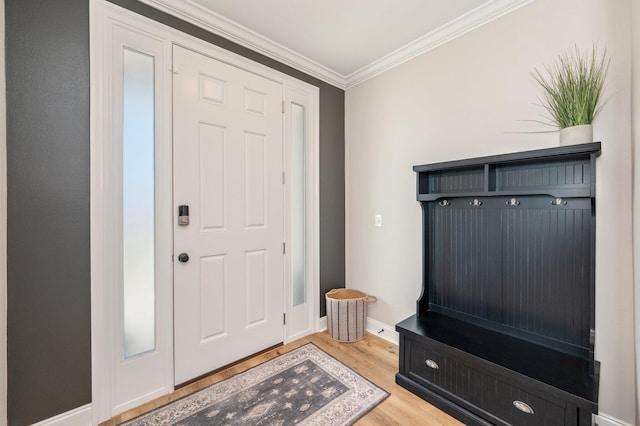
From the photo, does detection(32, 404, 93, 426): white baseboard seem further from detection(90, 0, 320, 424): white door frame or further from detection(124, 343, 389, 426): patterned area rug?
detection(124, 343, 389, 426): patterned area rug

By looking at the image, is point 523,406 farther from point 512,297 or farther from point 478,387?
point 512,297

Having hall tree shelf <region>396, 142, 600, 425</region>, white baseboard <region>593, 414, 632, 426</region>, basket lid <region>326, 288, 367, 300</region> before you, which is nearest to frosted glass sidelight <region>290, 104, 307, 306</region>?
basket lid <region>326, 288, 367, 300</region>

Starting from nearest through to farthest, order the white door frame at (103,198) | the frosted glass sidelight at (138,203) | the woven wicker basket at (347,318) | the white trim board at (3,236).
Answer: the white trim board at (3,236), the white door frame at (103,198), the frosted glass sidelight at (138,203), the woven wicker basket at (347,318)

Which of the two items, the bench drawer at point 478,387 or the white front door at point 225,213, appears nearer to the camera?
the bench drawer at point 478,387

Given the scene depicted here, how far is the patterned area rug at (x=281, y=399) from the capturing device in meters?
1.60

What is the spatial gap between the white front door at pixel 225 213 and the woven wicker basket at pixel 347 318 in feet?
1.57

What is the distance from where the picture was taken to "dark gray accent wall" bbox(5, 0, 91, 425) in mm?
1374

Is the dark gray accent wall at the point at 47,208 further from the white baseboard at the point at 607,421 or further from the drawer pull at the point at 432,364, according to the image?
the white baseboard at the point at 607,421

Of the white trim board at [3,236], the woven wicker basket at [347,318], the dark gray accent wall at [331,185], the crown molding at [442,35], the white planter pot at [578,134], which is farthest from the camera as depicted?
the dark gray accent wall at [331,185]

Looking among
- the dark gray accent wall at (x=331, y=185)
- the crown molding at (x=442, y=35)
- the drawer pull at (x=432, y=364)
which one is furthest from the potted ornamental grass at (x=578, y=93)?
the dark gray accent wall at (x=331, y=185)

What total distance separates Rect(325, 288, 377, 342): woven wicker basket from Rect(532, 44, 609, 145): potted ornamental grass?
6.33 ft

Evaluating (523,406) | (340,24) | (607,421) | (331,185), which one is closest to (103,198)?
(331,185)

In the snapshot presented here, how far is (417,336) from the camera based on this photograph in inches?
70.2

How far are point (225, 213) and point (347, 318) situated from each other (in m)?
1.46
